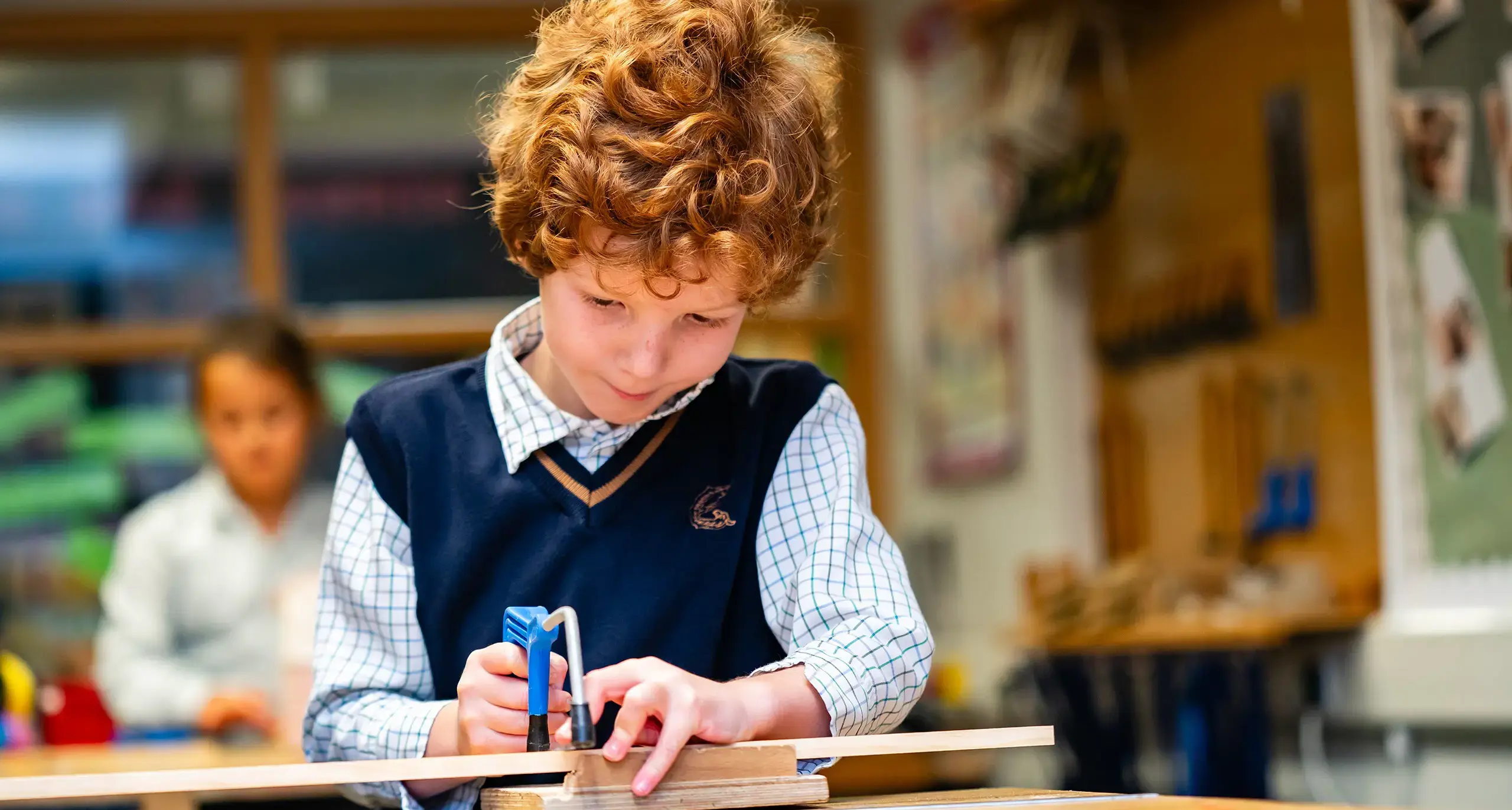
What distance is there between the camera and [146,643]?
9.68ft

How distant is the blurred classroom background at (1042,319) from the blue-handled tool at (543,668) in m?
0.32

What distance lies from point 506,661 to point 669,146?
1.12ft

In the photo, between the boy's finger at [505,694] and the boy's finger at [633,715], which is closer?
the boy's finger at [633,715]

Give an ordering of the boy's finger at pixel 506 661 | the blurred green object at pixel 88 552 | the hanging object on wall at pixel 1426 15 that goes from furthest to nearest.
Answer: the blurred green object at pixel 88 552, the hanging object on wall at pixel 1426 15, the boy's finger at pixel 506 661

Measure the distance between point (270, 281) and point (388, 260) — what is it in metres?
0.36

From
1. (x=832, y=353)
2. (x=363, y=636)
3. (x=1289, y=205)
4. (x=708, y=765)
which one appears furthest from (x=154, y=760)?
(x=832, y=353)

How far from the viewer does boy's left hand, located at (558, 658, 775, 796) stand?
949 millimetres

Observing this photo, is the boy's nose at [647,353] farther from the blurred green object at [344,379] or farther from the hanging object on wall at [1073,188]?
the blurred green object at [344,379]

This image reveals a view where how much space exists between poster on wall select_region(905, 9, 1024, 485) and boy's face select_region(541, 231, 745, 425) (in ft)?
9.64

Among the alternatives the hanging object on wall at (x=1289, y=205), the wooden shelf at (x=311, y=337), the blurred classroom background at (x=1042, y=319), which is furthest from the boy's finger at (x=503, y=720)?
the wooden shelf at (x=311, y=337)

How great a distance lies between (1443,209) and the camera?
2.63 m

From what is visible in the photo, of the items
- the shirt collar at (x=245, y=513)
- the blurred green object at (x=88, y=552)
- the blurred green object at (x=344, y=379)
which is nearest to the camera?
the shirt collar at (x=245, y=513)

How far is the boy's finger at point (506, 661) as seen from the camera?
1.04 m

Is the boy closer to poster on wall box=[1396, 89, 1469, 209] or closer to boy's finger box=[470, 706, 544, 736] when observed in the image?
boy's finger box=[470, 706, 544, 736]
